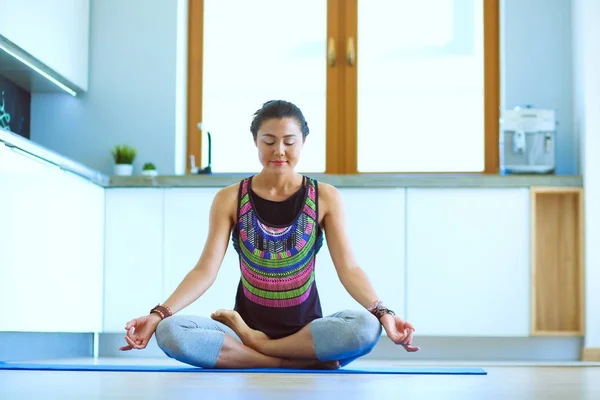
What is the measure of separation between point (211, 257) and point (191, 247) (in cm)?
200

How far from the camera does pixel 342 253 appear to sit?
3.05 m

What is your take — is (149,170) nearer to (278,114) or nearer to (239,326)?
(278,114)

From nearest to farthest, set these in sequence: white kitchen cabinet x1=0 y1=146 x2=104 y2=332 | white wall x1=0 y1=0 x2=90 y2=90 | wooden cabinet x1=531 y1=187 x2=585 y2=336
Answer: white kitchen cabinet x1=0 y1=146 x2=104 y2=332 → white wall x1=0 y1=0 x2=90 y2=90 → wooden cabinet x1=531 y1=187 x2=585 y2=336

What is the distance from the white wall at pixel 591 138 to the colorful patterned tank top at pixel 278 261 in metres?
2.18

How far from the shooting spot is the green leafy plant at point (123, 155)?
5.24 m

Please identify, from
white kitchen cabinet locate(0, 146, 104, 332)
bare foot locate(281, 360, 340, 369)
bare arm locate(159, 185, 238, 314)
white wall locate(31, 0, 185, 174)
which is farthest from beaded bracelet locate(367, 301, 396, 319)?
white wall locate(31, 0, 185, 174)

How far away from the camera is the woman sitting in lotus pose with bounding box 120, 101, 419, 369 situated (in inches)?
111

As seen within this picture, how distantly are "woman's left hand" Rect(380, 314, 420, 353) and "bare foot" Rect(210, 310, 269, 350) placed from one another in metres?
0.42

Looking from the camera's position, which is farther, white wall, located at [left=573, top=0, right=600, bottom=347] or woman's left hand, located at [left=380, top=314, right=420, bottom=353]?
white wall, located at [left=573, top=0, right=600, bottom=347]

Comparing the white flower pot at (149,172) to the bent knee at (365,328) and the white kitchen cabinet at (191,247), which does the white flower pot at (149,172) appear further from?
the bent knee at (365,328)

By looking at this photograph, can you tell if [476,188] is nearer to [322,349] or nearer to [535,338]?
[535,338]

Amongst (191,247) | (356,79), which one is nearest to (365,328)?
(191,247)

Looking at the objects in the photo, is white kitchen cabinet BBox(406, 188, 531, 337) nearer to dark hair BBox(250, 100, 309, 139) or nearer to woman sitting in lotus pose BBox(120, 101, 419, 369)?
woman sitting in lotus pose BBox(120, 101, 419, 369)

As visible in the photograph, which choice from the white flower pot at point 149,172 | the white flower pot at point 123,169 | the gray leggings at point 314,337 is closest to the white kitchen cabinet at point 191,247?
the white flower pot at point 149,172
